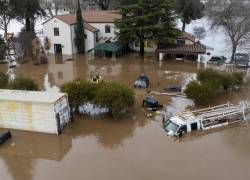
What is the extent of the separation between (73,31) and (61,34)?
176 cm

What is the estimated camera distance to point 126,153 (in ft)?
58.6

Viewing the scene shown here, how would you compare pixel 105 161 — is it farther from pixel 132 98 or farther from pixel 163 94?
pixel 163 94

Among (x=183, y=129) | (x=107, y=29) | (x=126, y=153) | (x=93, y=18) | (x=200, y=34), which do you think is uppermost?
(x=93, y=18)

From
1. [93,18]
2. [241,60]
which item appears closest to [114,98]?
[241,60]

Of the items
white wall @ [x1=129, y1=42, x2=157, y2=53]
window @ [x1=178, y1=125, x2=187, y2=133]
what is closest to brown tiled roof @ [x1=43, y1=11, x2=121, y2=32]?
white wall @ [x1=129, y1=42, x2=157, y2=53]

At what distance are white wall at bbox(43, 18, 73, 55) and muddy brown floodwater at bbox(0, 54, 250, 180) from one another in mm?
21946

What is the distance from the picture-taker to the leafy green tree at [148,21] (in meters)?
38.2

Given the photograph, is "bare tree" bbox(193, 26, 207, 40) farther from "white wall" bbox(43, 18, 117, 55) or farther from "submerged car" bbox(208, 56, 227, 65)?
"white wall" bbox(43, 18, 117, 55)

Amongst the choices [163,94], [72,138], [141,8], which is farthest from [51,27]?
[72,138]

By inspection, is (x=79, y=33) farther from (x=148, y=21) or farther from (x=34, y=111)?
(x=34, y=111)

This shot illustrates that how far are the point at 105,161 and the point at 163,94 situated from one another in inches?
456

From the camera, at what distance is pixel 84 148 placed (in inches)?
731

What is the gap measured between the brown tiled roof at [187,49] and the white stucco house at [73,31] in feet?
28.4

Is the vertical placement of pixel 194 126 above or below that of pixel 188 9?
below
